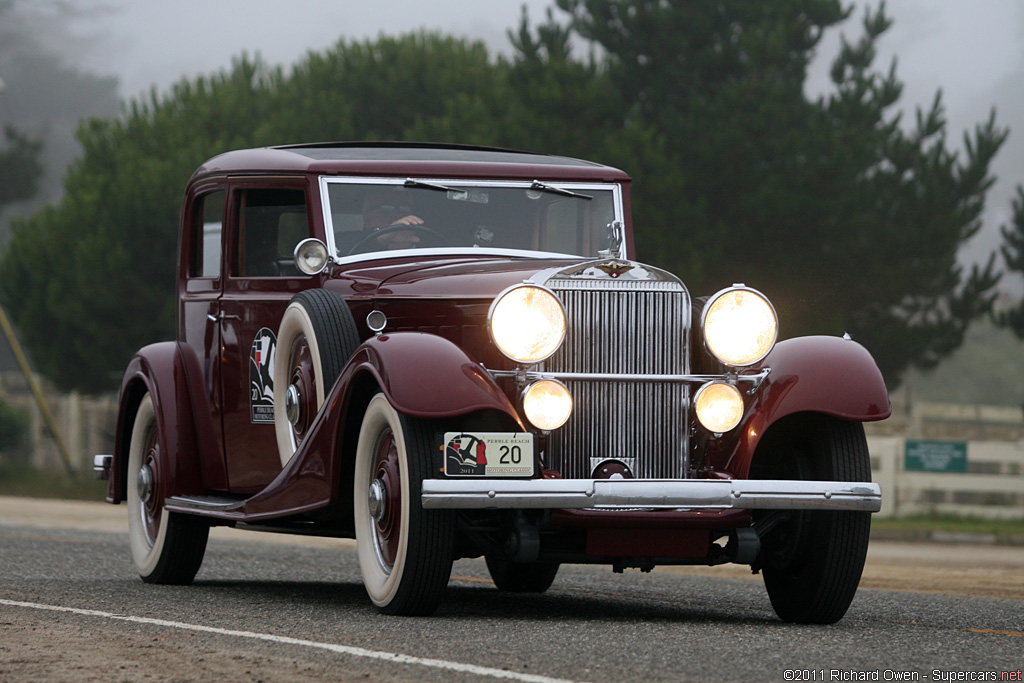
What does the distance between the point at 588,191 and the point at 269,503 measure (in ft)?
7.94

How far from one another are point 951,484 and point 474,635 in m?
17.3

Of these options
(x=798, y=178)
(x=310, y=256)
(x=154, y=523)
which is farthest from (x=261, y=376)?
(x=798, y=178)

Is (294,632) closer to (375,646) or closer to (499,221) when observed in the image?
(375,646)

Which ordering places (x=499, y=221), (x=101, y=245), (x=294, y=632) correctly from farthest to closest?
(x=101, y=245) → (x=499, y=221) → (x=294, y=632)

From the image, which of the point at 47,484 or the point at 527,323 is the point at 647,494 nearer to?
the point at 527,323

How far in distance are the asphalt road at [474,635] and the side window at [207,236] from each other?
5.81ft

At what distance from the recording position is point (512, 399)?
6645 mm

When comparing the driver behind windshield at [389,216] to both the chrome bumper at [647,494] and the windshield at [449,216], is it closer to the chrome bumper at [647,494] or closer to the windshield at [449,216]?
the windshield at [449,216]

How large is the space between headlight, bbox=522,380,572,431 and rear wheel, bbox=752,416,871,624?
1.09 m

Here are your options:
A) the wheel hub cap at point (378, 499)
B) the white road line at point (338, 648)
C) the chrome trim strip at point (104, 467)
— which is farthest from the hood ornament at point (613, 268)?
the chrome trim strip at point (104, 467)

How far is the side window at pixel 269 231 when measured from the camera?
26.9 ft

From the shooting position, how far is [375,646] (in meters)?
5.54

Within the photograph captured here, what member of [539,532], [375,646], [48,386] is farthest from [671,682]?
[48,386]

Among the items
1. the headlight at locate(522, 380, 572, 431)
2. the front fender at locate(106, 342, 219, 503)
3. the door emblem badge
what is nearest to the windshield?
the door emblem badge
